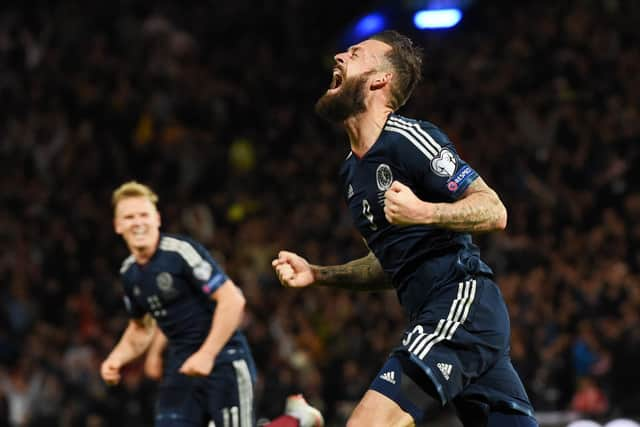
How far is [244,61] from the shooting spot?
687 inches

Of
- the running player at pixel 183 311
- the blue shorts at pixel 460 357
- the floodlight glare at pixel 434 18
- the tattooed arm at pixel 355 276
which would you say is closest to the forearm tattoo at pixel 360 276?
the tattooed arm at pixel 355 276

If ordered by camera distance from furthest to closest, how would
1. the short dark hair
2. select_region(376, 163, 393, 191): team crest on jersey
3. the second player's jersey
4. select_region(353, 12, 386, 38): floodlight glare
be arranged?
select_region(353, 12, 386, 38): floodlight glare
the short dark hair
select_region(376, 163, 393, 191): team crest on jersey
the second player's jersey

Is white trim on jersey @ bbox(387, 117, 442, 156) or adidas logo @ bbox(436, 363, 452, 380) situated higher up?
white trim on jersey @ bbox(387, 117, 442, 156)

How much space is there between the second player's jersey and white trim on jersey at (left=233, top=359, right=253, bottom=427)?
2.20 metres

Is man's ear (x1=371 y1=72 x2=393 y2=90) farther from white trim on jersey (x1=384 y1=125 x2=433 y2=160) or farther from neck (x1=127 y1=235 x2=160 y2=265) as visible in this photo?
neck (x1=127 y1=235 x2=160 y2=265)

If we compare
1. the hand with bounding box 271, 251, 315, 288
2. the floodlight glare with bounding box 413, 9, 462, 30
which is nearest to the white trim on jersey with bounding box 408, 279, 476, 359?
the hand with bounding box 271, 251, 315, 288

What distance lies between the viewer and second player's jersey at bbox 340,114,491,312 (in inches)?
179

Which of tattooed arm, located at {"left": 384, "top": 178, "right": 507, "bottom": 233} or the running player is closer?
tattooed arm, located at {"left": 384, "top": 178, "right": 507, "bottom": 233}

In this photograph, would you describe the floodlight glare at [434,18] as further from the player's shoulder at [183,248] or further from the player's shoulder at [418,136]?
the player's shoulder at [418,136]

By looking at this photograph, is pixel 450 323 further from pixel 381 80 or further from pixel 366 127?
pixel 381 80

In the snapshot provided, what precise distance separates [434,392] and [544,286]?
805 centimetres

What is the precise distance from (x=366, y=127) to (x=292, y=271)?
676 millimetres

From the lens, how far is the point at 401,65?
493cm

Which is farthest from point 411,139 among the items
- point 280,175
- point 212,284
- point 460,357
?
point 280,175
